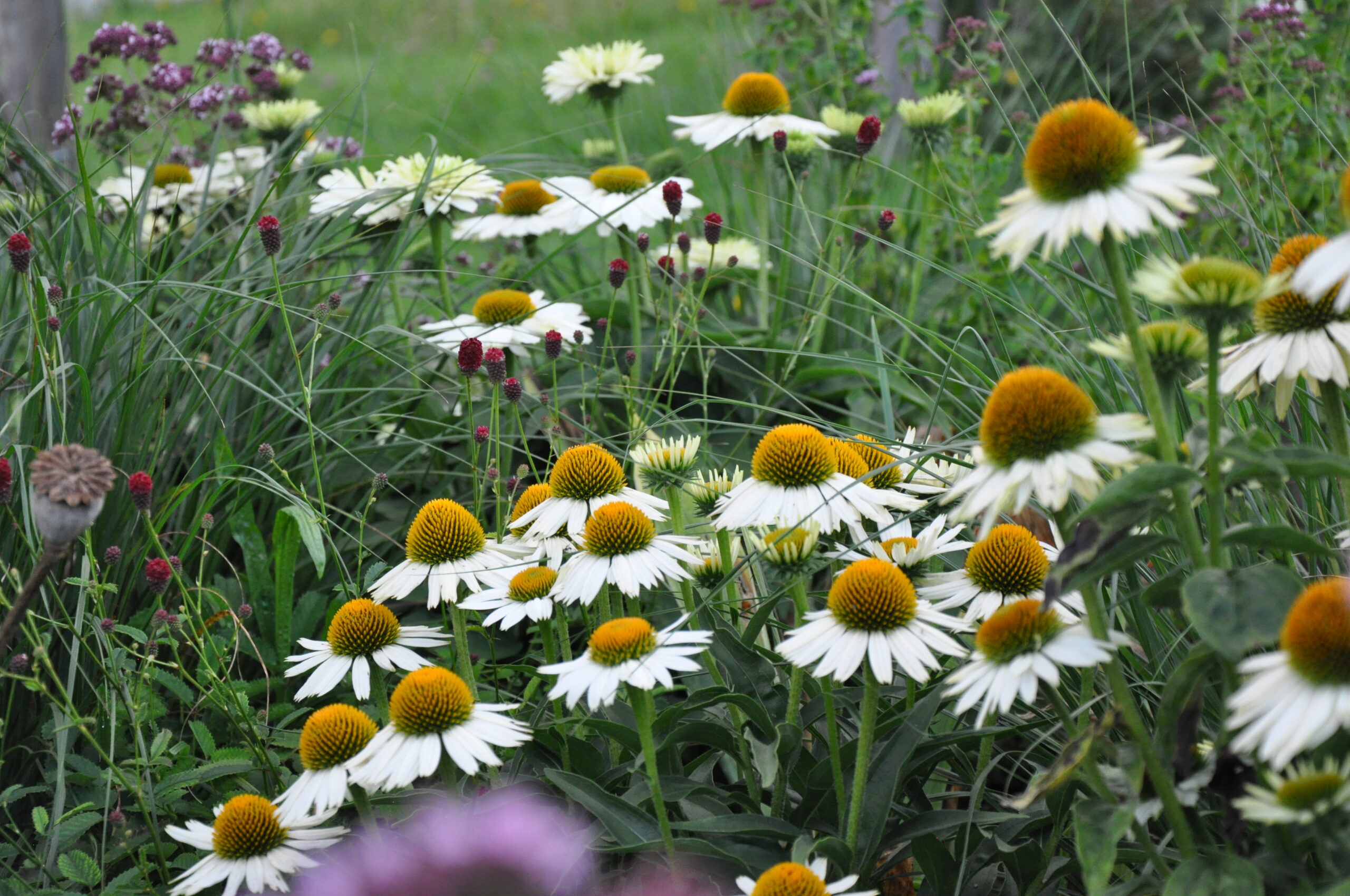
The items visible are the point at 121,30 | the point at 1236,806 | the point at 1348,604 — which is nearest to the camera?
the point at 1348,604

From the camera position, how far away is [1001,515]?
1.96 meters

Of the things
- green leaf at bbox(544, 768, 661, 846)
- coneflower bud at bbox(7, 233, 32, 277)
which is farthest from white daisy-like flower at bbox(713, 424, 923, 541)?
coneflower bud at bbox(7, 233, 32, 277)

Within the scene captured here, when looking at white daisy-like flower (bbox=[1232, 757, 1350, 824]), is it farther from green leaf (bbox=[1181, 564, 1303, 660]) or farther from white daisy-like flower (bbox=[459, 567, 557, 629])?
white daisy-like flower (bbox=[459, 567, 557, 629])

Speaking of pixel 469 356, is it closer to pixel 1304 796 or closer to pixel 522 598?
pixel 522 598

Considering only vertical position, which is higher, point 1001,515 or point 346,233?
point 346,233

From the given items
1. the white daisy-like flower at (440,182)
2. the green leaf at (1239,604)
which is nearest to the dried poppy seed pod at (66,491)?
the green leaf at (1239,604)

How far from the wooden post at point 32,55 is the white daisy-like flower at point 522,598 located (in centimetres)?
301

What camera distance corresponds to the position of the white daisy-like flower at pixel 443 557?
5.02 feet

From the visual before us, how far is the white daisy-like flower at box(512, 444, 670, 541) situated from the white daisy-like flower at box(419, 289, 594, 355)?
0.69 metres

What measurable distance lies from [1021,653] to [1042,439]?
22cm

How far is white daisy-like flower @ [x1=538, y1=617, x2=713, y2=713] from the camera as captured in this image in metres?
1.20

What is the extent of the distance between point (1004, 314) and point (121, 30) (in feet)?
8.88

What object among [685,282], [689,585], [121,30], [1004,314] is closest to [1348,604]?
[689,585]

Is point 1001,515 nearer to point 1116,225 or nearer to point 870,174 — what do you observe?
point 1116,225
